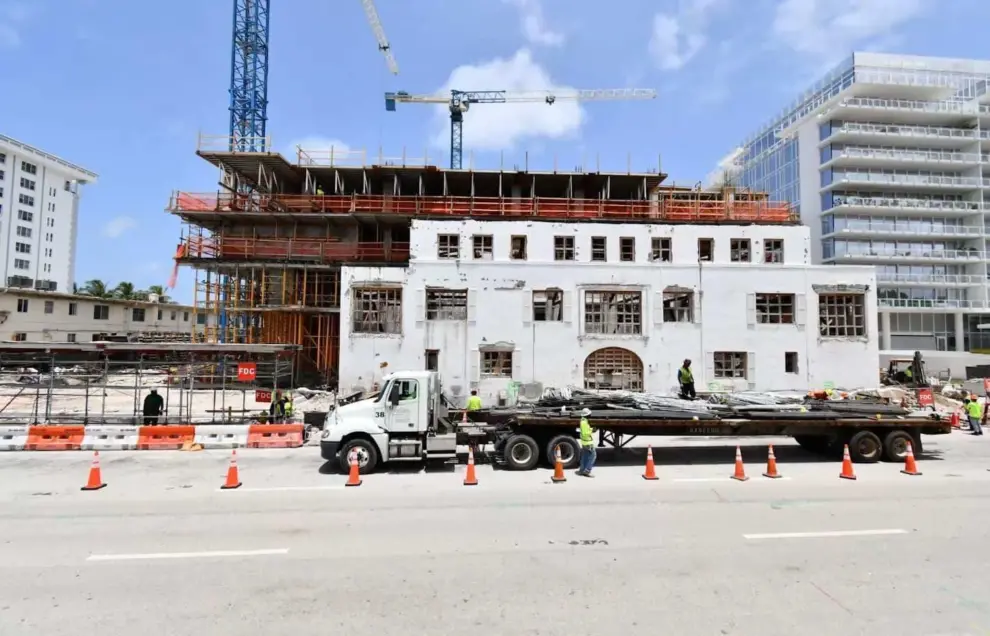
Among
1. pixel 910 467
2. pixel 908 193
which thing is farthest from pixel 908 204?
pixel 910 467

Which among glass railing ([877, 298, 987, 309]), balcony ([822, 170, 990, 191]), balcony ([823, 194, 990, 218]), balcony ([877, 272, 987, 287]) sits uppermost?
balcony ([822, 170, 990, 191])

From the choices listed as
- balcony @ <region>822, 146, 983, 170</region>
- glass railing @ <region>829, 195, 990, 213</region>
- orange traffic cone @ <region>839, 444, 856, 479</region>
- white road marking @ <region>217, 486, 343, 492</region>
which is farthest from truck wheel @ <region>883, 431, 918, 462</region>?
balcony @ <region>822, 146, 983, 170</region>

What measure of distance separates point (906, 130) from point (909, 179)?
597 centimetres

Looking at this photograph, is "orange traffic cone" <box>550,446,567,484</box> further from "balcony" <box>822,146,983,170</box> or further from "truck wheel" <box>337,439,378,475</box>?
"balcony" <box>822,146,983,170</box>

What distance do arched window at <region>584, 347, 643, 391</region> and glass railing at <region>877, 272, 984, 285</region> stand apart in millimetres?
40653

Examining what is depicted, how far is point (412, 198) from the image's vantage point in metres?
33.9

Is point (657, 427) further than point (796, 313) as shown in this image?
No

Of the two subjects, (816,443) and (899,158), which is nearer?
(816,443)

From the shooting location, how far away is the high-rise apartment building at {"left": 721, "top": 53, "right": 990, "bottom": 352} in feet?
180

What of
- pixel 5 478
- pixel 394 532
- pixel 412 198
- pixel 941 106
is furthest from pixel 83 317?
pixel 941 106

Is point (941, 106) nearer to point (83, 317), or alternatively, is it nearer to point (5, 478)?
point (5, 478)

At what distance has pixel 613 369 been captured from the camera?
A: 28.6 metres

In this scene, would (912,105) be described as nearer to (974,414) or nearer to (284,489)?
(974,414)

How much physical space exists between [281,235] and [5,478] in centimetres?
2401
